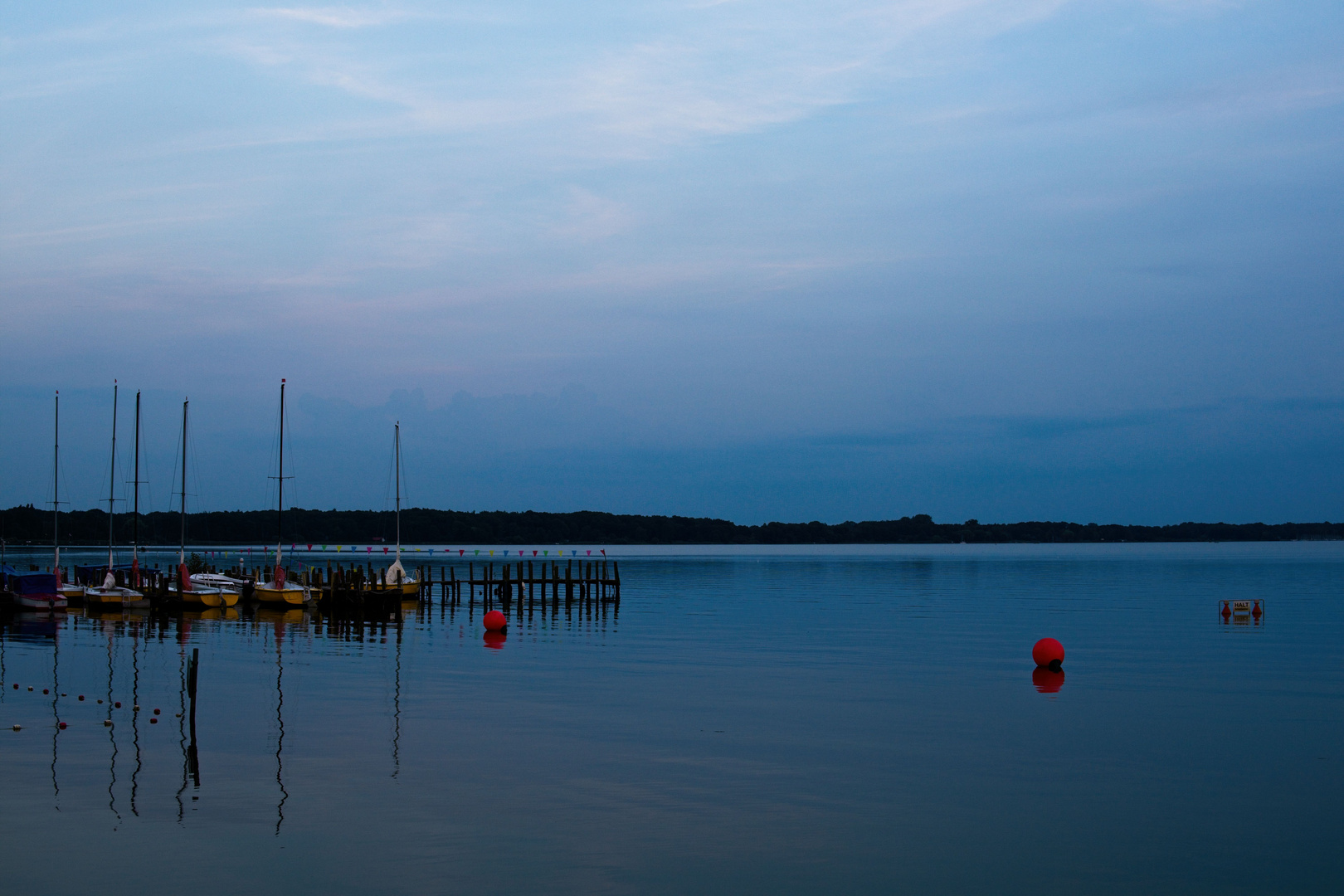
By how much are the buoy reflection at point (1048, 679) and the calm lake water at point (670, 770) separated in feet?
0.90

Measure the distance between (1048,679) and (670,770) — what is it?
18157mm

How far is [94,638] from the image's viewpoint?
160 feet

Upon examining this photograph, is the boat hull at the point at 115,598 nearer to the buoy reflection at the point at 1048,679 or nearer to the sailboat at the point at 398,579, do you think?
the sailboat at the point at 398,579

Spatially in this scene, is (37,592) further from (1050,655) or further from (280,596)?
(1050,655)

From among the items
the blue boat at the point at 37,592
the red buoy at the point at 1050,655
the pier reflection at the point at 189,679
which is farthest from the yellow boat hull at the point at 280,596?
the red buoy at the point at 1050,655

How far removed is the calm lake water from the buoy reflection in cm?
27

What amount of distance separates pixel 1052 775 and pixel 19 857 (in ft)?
53.8

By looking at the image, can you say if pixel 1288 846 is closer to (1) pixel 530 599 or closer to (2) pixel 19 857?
(2) pixel 19 857

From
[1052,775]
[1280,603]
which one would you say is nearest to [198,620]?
[1052,775]

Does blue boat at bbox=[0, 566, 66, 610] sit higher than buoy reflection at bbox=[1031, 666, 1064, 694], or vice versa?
blue boat at bbox=[0, 566, 66, 610]

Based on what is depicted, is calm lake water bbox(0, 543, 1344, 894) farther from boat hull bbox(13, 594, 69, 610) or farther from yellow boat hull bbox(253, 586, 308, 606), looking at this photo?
yellow boat hull bbox(253, 586, 308, 606)

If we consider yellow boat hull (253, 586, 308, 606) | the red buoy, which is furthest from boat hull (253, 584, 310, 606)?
the red buoy

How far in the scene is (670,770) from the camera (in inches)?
868

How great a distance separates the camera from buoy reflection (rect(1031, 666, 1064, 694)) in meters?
34.0
